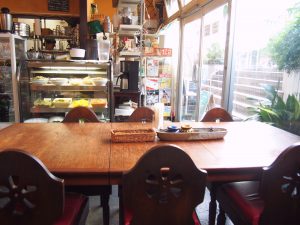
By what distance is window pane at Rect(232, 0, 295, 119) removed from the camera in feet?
8.46

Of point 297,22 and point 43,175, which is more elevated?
point 297,22

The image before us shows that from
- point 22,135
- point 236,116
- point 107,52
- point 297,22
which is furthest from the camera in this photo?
point 107,52

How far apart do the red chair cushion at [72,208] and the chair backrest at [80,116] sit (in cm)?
91

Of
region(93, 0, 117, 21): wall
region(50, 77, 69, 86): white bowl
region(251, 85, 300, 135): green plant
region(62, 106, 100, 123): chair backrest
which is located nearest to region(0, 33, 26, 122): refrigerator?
region(50, 77, 69, 86): white bowl

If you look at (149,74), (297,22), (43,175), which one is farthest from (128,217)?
(149,74)

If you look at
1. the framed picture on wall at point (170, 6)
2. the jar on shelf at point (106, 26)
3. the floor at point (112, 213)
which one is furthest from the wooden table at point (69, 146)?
the framed picture on wall at point (170, 6)

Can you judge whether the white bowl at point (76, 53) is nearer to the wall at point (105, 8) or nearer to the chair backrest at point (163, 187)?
the chair backrest at point (163, 187)

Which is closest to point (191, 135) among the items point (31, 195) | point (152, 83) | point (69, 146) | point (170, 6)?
point (69, 146)

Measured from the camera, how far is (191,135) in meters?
1.77

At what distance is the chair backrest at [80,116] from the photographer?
2.35 meters

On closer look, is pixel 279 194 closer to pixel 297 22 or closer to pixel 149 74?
pixel 297 22

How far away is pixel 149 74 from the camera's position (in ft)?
17.0

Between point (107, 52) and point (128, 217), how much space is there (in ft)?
8.58

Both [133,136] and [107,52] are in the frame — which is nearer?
[133,136]
